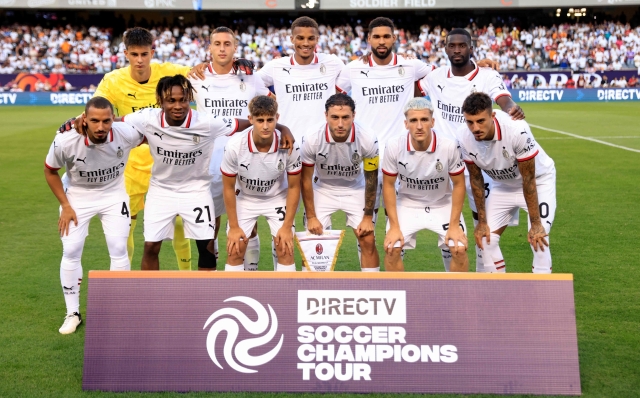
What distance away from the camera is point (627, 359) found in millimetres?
4840

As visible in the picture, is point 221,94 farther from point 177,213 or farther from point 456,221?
point 456,221

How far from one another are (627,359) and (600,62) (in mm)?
35383

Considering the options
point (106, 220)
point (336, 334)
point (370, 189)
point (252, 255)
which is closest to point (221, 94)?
point (252, 255)

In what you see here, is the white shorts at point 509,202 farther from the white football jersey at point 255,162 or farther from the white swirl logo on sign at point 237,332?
the white swirl logo on sign at point 237,332

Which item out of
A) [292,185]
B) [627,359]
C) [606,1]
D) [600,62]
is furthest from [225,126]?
[606,1]

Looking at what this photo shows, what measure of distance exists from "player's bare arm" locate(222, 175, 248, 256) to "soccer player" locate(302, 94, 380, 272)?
1.93 ft

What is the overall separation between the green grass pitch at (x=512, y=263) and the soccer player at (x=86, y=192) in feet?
1.64

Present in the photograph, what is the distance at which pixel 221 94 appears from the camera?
260 inches

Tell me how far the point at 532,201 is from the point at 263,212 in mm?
2201

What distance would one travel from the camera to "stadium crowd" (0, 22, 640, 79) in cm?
3688

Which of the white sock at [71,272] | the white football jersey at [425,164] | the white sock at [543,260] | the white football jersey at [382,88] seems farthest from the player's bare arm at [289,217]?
the white sock at [543,260]

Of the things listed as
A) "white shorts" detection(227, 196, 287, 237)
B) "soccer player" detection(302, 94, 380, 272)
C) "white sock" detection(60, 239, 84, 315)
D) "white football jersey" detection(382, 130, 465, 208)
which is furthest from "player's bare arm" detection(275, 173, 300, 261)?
"white sock" detection(60, 239, 84, 315)

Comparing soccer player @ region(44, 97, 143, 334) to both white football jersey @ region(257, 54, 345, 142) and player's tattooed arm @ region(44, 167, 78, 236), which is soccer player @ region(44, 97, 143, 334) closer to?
player's tattooed arm @ region(44, 167, 78, 236)

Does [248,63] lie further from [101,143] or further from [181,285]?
[181,285]
